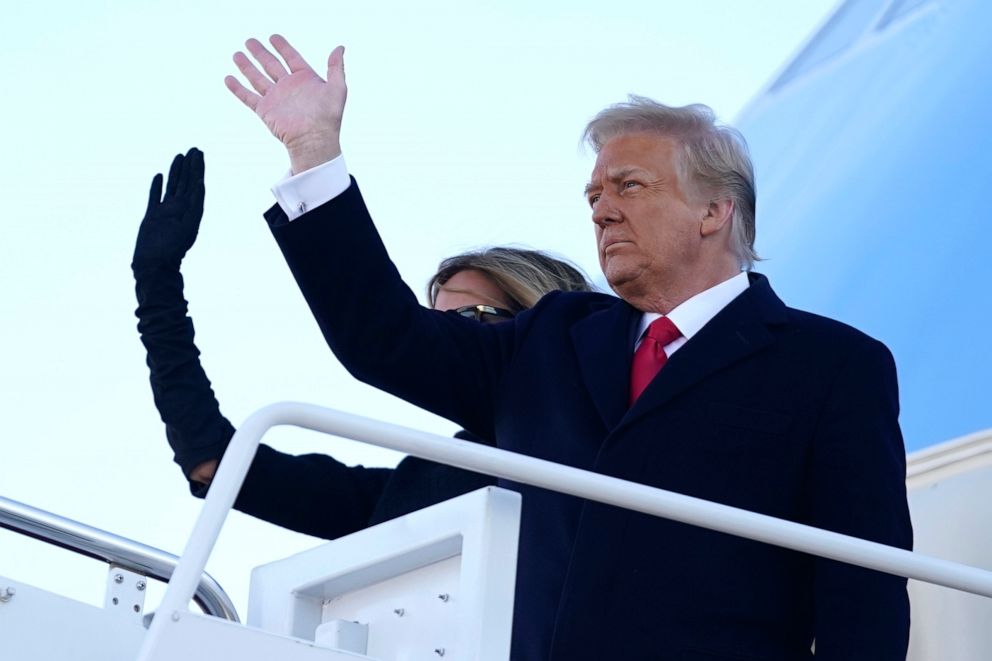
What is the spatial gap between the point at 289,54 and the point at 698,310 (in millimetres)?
860

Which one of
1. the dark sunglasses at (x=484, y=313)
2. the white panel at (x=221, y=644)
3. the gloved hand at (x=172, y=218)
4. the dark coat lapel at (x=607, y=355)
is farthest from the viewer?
the dark sunglasses at (x=484, y=313)

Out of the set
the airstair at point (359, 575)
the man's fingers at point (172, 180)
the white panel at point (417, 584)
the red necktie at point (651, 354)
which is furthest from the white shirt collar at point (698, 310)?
the man's fingers at point (172, 180)

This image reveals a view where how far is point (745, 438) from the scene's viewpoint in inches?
113

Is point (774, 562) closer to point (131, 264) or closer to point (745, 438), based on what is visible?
point (745, 438)

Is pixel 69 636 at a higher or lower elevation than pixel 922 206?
lower

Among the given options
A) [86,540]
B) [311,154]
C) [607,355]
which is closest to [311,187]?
[311,154]

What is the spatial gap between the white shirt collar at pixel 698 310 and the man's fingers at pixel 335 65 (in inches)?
28.1

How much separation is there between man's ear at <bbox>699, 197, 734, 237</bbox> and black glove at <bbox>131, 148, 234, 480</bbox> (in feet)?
3.36

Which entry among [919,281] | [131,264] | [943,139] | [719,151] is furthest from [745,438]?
[943,139]

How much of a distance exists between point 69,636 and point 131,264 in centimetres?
110

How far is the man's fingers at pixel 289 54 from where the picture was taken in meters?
2.97

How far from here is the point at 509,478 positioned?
2100mm

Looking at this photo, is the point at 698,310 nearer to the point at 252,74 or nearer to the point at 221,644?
the point at 252,74

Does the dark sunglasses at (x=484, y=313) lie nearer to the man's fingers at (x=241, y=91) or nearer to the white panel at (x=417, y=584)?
the man's fingers at (x=241, y=91)
